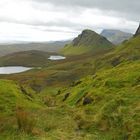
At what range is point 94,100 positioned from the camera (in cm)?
4150

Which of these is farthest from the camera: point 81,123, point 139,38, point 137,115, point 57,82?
point 139,38

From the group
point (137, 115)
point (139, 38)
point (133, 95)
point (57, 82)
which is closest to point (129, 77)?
point (133, 95)

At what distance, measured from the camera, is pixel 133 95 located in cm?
3488

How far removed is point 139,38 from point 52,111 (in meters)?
152

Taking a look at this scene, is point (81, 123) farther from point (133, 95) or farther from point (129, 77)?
point (129, 77)

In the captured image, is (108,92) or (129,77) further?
(129,77)

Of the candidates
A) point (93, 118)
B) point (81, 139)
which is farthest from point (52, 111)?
point (81, 139)

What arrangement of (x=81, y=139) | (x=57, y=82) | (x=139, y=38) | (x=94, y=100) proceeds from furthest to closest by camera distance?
(x=139, y=38) < (x=57, y=82) < (x=94, y=100) < (x=81, y=139)

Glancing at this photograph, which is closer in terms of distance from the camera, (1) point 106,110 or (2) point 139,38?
(1) point 106,110

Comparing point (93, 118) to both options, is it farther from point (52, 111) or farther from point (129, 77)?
point (129, 77)

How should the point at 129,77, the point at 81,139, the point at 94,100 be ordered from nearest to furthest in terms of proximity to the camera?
the point at 81,139 → the point at 94,100 → the point at 129,77

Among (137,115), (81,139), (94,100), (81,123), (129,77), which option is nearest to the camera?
(81,139)

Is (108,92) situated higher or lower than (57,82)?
higher

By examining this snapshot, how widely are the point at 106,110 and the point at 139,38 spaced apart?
15677cm
